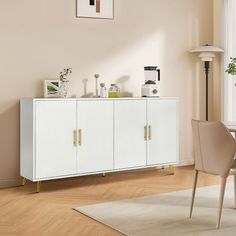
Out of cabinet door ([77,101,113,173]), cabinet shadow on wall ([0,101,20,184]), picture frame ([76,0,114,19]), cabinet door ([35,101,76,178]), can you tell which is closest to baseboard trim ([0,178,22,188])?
cabinet shadow on wall ([0,101,20,184])

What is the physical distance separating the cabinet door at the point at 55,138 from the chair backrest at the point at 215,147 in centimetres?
163

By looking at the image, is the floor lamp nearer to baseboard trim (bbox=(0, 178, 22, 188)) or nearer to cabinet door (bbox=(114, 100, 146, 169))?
cabinet door (bbox=(114, 100, 146, 169))

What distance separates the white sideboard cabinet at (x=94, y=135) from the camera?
187 inches

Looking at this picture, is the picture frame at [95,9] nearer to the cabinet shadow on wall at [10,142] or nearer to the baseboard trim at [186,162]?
the cabinet shadow on wall at [10,142]

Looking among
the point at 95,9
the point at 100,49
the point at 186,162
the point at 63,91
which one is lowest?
the point at 186,162

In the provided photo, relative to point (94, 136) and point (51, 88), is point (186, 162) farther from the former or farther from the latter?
point (51, 88)

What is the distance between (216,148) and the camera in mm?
3568

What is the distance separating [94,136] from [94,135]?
1 cm

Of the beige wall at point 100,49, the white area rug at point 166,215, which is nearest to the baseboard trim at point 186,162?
the beige wall at point 100,49

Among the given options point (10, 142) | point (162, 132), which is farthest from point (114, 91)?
point (10, 142)

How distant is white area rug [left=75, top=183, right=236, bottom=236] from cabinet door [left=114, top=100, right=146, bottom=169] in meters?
0.87

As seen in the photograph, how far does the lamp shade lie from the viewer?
6.07 meters

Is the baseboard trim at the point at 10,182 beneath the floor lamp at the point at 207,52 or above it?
beneath

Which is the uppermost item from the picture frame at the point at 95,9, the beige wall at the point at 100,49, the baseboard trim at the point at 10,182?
the picture frame at the point at 95,9
